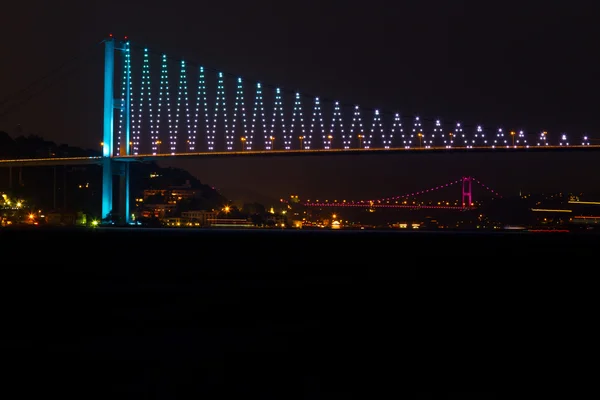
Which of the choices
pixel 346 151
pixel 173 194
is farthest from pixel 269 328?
pixel 173 194

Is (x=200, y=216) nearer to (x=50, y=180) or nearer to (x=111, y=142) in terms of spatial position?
(x=50, y=180)

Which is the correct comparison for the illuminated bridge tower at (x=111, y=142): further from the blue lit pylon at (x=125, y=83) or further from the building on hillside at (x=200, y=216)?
the building on hillside at (x=200, y=216)

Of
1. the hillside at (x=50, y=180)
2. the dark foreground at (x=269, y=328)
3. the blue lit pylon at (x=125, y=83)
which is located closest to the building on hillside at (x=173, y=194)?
the hillside at (x=50, y=180)

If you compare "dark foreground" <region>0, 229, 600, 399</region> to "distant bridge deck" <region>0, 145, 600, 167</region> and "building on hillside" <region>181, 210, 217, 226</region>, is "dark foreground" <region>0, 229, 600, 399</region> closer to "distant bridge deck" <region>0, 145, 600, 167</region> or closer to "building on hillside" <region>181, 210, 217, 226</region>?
"distant bridge deck" <region>0, 145, 600, 167</region>

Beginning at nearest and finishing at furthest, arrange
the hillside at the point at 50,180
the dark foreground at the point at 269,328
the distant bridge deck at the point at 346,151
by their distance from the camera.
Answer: the dark foreground at the point at 269,328 → the distant bridge deck at the point at 346,151 → the hillside at the point at 50,180

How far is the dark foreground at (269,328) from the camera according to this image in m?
6.50

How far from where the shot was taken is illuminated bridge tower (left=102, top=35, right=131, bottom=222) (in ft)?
142

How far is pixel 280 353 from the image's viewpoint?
7621 millimetres

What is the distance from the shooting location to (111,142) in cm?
4438

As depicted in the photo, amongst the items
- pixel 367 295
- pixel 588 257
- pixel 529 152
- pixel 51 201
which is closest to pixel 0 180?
pixel 51 201

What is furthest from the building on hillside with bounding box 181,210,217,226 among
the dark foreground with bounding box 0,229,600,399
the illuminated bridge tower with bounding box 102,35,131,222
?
the dark foreground with bounding box 0,229,600,399

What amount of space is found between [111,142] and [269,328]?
37203 millimetres

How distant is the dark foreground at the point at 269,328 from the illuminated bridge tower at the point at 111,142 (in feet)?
84.2

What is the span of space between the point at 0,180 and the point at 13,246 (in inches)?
1995
